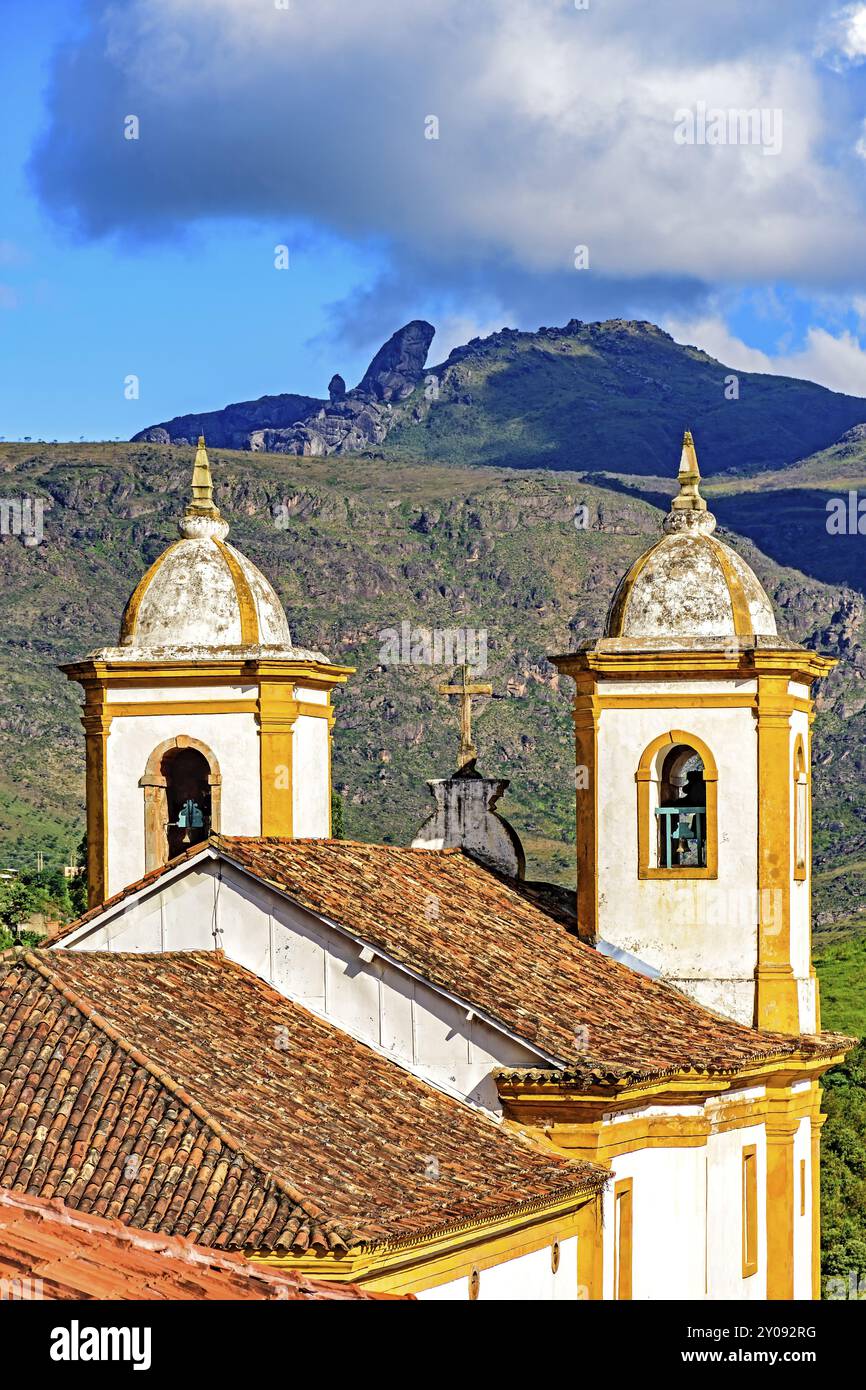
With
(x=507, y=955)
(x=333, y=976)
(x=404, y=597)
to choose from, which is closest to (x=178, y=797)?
(x=507, y=955)

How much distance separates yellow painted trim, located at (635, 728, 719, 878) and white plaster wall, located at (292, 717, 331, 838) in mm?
2898

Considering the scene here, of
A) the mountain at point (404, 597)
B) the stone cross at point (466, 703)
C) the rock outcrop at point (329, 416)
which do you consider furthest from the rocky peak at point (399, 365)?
the stone cross at point (466, 703)

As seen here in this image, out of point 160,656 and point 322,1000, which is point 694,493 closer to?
point 160,656

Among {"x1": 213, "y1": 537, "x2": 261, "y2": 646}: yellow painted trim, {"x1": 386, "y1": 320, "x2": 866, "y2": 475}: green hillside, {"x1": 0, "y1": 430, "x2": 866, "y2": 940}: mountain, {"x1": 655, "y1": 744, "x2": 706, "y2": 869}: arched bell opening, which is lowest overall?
{"x1": 655, "y1": 744, "x2": 706, "y2": 869}: arched bell opening

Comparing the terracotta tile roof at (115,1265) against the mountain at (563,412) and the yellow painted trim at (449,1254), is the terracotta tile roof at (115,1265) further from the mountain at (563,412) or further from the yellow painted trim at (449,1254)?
the mountain at (563,412)

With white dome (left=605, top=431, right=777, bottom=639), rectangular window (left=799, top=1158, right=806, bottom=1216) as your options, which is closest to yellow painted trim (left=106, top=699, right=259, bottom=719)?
white dome (left=605, top=431, right=777, bottom=639)

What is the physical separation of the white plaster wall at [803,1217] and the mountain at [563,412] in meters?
124

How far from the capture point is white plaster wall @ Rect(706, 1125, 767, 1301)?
18.3 metres

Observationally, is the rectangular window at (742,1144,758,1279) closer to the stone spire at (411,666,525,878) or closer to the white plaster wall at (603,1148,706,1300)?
the white plaster wall at (603,1148,706,1300)

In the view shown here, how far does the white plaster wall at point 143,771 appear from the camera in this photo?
20.4 metres

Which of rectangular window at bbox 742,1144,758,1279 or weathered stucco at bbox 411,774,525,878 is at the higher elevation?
weathered stucco at bbox 411,774,525,878

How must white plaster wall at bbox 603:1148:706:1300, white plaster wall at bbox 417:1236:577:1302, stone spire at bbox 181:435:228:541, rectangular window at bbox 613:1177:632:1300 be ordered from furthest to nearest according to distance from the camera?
stone spire at bbox 181:435:228:541, white plaster wall at bbox 603:1148:706:1300, rectangular window at bbox 613:1177:632:1300, white plaster wall at bbox 417:1236:577:1302
